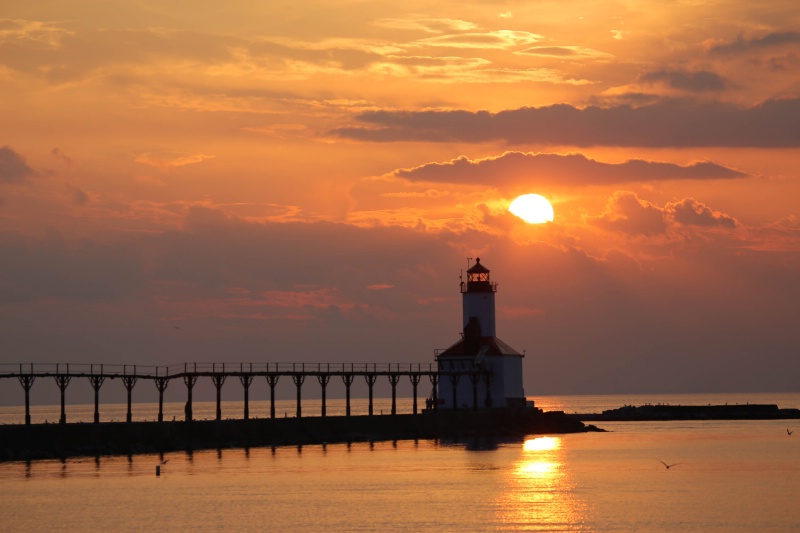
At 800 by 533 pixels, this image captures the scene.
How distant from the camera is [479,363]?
358ft

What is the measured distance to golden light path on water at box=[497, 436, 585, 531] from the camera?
2240 inches

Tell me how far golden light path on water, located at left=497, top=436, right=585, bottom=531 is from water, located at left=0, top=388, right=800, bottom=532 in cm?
9

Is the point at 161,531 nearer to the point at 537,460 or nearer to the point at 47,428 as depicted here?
the point at 47,428

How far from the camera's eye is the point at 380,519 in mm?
57969

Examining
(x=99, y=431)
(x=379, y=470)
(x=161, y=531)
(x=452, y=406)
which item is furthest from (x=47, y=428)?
(x=452, y=406)

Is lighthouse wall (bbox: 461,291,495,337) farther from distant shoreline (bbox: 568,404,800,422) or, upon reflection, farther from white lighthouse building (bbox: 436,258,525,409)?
distant shoreline (bbox: 568,404,800,422)

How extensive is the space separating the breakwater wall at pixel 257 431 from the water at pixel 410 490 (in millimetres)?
1155

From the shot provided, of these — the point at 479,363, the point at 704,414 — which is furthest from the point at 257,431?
the point at 704,414

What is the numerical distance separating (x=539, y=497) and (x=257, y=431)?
32183 mm

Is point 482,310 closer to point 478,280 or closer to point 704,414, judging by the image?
point 478,280

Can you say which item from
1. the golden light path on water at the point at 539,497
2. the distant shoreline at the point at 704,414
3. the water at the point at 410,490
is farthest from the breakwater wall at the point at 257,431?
the distant shoreline at the point at 704,414

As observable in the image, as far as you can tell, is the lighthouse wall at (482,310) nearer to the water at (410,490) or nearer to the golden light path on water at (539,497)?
the water at (410,490)

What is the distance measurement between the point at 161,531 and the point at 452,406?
56232 mm

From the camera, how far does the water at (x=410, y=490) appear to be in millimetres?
57531
